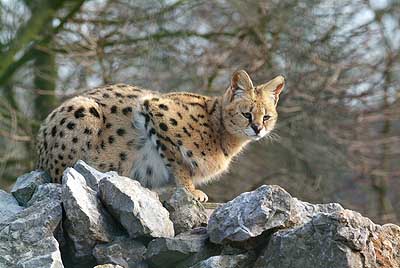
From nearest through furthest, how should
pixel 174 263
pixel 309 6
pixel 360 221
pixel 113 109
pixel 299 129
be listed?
pixel 360 221 → pixel 174 263 → pixel 113 109 → pixel 309 6 → pixel 299 129

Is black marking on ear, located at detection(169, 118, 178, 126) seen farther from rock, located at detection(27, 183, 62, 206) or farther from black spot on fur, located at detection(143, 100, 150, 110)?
rock, located at detection(27, 183, 62, 206)

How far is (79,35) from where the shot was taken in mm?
15023

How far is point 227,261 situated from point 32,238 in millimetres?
1433

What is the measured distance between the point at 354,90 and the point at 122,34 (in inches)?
163

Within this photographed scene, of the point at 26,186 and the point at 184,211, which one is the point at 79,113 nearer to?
the point at 26,186

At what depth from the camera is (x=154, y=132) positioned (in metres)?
8.95

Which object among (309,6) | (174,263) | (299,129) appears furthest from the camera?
(299,129)

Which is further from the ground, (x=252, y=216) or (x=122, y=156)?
(x=122, y=156)

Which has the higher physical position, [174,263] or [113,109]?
[113,109]

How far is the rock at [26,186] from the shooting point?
25.4ft

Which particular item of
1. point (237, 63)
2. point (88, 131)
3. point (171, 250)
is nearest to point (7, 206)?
point (88, 131)

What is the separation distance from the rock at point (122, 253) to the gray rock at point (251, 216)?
1.85 ft

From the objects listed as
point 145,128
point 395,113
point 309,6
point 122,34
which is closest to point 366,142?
point 395,113

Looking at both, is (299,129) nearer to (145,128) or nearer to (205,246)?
(145,128)
